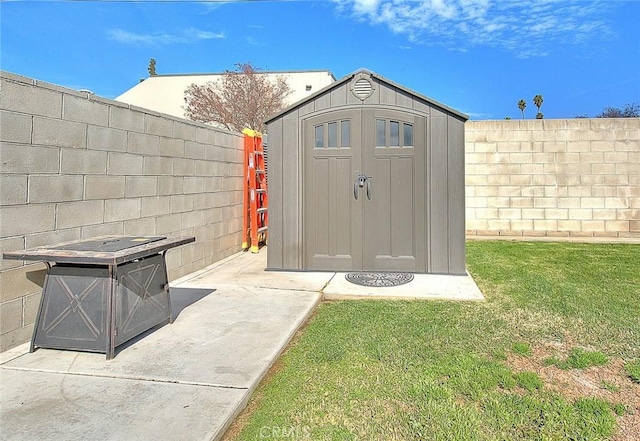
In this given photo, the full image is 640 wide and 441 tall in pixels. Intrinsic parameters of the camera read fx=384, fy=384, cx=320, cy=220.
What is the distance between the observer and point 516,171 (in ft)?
26.6

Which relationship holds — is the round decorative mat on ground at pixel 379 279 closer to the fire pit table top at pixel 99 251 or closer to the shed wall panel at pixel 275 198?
the shed wall panel at pixel 275 198

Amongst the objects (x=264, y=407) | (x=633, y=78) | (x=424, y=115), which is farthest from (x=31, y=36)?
(x=633, y=78)

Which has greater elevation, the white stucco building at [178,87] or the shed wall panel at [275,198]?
the white stucco building at [178,87]

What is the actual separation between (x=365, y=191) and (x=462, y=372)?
3.03 metres

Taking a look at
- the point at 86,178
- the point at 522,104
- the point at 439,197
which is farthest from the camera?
the point at 522,104

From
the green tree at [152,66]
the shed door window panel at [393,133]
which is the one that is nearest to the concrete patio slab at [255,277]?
the shed door window panel at [393,133]

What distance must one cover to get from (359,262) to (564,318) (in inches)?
94.6

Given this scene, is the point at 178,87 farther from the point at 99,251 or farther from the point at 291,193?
the point at 99,251

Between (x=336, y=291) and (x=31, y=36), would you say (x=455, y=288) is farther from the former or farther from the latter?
(x=31, y=36)

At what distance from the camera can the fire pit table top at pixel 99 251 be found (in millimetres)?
2359

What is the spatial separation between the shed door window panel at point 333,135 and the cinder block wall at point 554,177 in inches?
166

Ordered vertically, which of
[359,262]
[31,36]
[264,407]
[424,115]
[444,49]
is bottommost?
[264,407]

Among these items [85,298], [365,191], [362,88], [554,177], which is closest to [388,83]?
[362,88]

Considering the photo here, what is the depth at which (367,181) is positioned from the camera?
5.04 metres
